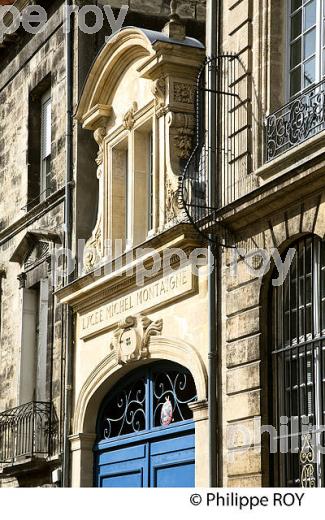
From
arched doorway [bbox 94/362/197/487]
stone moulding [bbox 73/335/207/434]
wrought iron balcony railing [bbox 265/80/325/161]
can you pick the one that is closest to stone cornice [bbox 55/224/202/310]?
stone moulding [bbox 73/335/207/434]

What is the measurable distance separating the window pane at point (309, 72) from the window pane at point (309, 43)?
9cm

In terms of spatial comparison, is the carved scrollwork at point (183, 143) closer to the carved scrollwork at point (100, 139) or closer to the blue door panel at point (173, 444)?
the carved scrollwork at point (100, 139)

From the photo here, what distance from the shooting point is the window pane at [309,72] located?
14844 mm

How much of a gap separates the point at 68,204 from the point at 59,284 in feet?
3.99

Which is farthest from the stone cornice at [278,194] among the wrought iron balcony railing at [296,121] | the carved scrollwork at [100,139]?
the carved scrollwork at [100,139]

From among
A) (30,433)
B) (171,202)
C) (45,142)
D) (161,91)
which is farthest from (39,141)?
(171,202)

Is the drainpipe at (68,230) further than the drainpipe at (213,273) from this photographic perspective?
Yes

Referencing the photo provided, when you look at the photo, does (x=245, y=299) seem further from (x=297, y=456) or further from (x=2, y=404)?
(x=2, y=404)

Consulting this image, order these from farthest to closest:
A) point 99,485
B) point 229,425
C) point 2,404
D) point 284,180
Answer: point 2,404 < point 99,485 < point 229,425 < point 284,180

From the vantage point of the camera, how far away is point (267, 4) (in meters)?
15.4

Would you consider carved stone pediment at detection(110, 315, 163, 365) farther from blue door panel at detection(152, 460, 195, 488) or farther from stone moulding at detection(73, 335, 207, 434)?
blue door panel at detection(152, 460, 195, 488)

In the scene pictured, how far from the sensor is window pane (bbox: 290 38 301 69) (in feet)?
49.8

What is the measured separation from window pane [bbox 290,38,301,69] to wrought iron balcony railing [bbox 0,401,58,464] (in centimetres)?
708

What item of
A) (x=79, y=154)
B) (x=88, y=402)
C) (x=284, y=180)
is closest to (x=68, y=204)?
(x=79, y=154)
